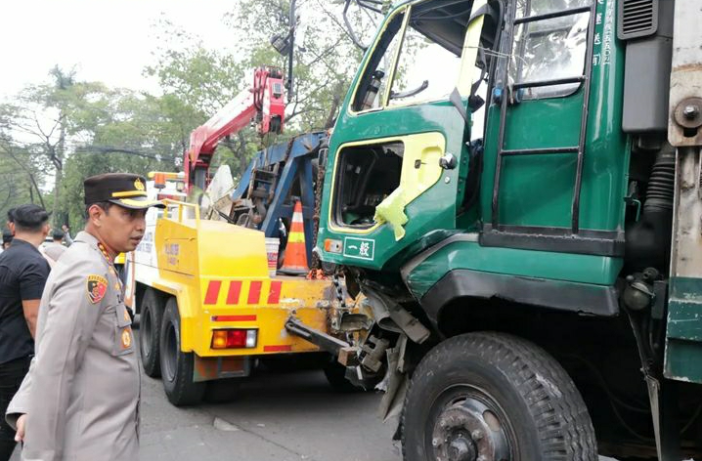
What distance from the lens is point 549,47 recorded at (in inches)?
112

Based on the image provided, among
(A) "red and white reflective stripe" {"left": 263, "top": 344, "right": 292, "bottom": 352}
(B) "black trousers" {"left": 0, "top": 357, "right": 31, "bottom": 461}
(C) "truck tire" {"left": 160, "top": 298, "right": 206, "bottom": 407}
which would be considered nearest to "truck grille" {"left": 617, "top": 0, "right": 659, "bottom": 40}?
(A) "red and white reflective stripe" {"left": 263, "top": 344, "right": 292, "bottom": 352}

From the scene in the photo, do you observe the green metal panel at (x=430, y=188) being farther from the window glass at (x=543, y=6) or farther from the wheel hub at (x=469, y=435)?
the wheel hub at (x=469, y=435)

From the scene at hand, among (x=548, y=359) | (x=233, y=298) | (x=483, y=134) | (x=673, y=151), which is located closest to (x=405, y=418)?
(x=548, y=359)

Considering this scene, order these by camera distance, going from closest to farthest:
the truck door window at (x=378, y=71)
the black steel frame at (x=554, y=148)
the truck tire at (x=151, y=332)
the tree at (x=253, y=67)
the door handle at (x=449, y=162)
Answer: the black steel frame at (x=554, y=148), the door handle at (x=449, y=162), the truck door window at (x=378, y=71), the truck tire at (x=151, y=332), the tree at (x=253, y=67)

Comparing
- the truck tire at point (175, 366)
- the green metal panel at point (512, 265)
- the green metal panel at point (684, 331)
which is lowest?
the truck tire at point (175, 366)

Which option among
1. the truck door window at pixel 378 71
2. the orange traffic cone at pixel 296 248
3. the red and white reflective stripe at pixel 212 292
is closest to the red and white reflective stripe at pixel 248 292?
the red and white reflective stripe at pixel 212 292

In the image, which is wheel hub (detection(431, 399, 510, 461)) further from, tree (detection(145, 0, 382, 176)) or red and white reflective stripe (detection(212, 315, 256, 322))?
tree (detection(145, 0, 382, 176))

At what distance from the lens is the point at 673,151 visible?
247 cm

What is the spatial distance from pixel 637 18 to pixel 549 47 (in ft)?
1.43

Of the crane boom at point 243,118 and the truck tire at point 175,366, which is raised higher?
the crane boom at point 243,118

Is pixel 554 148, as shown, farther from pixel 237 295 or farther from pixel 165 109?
pixel 165 109

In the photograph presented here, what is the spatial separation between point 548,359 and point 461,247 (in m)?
0.66

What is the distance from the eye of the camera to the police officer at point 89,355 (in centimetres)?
199

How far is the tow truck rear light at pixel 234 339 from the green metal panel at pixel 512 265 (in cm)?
211
